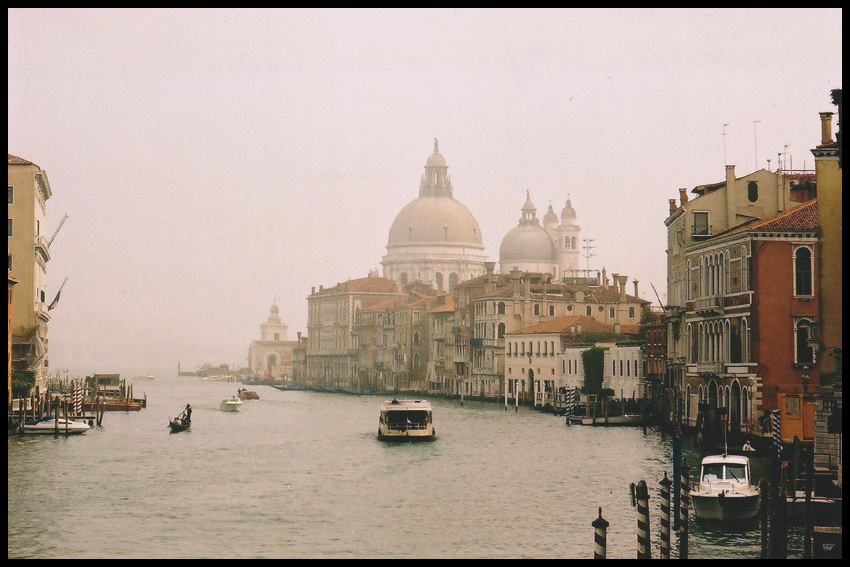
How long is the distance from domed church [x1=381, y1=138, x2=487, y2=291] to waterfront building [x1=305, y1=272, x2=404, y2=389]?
619 centimetres

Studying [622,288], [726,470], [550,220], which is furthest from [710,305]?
[550,220]

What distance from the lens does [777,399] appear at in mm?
31781

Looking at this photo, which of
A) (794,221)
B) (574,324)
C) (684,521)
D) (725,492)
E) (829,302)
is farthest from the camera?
(574,324)

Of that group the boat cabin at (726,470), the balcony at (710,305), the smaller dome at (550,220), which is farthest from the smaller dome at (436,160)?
the boat cabin at (726,470)

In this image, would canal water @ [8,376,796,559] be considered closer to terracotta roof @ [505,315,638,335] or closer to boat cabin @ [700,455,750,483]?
boat cabin @ [700,455,750,483]

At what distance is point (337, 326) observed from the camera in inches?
4564

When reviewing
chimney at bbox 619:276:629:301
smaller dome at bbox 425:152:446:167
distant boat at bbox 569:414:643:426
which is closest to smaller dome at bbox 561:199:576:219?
smaller dome at bbox 425:152:446:167

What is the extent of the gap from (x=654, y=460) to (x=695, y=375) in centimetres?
653

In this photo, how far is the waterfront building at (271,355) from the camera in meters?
164

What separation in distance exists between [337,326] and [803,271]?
8564 cm

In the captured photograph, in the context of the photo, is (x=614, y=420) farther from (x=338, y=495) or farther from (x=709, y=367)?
(x=338, y=495)
